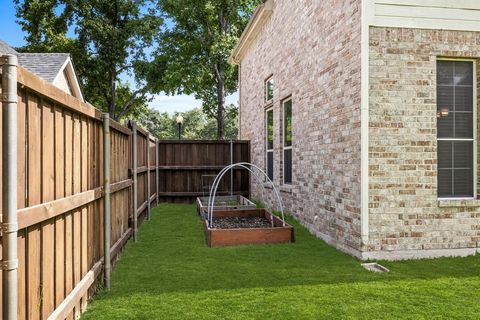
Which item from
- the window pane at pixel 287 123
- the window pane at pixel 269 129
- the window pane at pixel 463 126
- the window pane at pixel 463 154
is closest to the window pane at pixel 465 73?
the window pane at pixel 463 126

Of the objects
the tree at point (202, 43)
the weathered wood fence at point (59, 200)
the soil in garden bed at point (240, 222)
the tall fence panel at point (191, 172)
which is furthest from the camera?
A: the tree at point (202, 43)

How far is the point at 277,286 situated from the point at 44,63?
11671 mm

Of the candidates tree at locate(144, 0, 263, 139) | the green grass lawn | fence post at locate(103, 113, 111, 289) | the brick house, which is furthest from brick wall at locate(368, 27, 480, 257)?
tree at locate(144, 0, 263, 139)

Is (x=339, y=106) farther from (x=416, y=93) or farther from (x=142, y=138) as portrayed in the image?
(x=142, y=138)

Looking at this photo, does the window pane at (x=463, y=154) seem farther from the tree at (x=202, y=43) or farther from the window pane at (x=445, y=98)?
the tree at (x=202, y=43)

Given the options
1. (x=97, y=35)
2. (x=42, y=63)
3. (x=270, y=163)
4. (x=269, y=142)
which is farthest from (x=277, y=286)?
(x=97, y=35)

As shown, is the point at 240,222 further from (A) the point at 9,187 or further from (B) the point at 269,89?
(A) the point at 9,187

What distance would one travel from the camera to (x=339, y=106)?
5.80 metres

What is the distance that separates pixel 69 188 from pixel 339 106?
4037 millimetres

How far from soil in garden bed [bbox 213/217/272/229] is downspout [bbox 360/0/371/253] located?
7.65ft

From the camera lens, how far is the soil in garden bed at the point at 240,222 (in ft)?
23.5

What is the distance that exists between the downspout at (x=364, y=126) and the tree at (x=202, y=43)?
15.8 m

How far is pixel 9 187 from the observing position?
1.92 metres

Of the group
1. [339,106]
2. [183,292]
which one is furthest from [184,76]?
[183,292]
